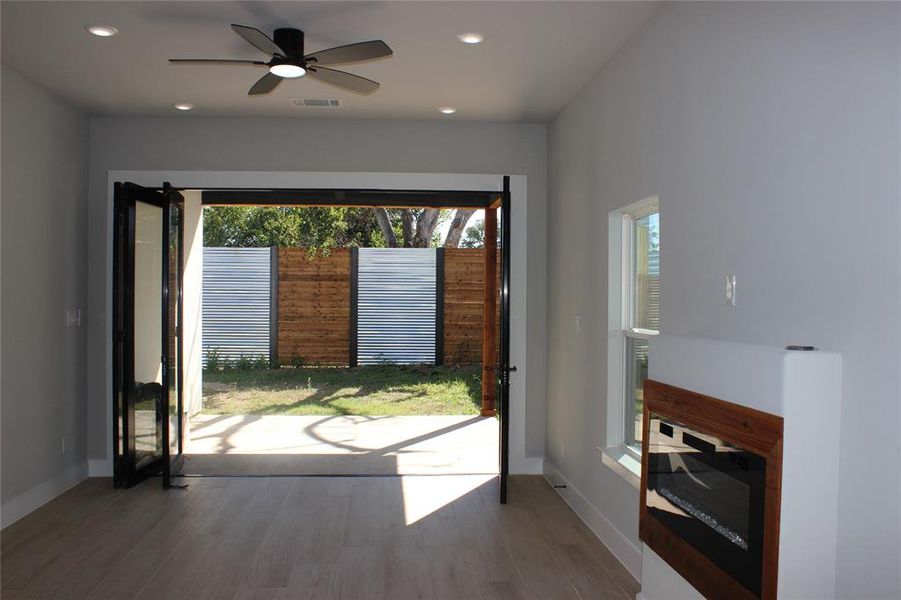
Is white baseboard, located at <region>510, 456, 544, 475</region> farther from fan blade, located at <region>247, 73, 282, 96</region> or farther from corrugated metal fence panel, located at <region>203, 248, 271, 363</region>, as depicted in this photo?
corrugated metal fence panel, located at <region>203, 248, 271, 363</region>

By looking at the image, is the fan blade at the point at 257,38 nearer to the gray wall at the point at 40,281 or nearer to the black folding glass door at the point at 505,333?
the gray wall at the point at 40,281

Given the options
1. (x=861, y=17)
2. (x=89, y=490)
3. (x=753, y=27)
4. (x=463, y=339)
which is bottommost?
(x=89, y=490)

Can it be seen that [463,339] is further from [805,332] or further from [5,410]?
[805,332]

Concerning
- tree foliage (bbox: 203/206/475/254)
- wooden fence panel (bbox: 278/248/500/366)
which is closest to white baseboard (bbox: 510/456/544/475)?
wooden fence panel (bbox: 278/248/500/366)

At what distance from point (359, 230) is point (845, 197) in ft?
33.2

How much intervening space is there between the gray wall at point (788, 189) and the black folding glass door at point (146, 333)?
3115mm

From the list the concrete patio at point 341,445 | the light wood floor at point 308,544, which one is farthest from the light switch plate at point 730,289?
the concrete patio at point 341,445

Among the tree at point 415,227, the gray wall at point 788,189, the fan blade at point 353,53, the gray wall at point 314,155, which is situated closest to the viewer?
the gray wall at point 788,189

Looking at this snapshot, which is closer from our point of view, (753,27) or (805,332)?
(805,332)

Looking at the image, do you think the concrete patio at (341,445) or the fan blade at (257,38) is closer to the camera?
the fan blade at (257,38)

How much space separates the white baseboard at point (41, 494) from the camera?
4.19 m

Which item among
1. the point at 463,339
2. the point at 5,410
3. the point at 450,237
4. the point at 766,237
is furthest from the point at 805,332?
the point at 450,237

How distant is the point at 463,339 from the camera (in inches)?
415

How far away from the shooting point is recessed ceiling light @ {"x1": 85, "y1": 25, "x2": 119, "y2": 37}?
353 cm
